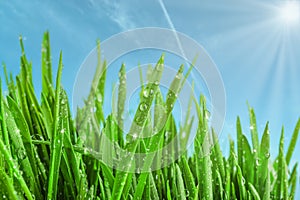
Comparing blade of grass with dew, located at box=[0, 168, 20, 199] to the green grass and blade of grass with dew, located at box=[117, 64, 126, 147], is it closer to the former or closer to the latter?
the green grass

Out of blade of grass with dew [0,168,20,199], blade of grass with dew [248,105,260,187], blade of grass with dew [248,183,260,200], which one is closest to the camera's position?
blade of grass with dew [0,168,20,199]

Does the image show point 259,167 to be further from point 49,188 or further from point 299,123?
point 49,188

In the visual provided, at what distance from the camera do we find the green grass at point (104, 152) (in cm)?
55

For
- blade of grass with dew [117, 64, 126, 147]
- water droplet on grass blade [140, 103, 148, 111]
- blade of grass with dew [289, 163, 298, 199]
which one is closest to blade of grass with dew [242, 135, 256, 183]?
blade of grass with dew [289, 163, 298, 199]

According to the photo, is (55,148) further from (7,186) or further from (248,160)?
(248,160)

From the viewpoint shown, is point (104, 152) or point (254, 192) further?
point (254, 192)

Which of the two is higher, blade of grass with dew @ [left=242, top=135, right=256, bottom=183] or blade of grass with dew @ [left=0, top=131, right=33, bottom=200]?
blade of grass with dew @ [left=242, top=135, right=256, bottom=183]

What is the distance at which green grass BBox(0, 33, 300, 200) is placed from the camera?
1.81 ft

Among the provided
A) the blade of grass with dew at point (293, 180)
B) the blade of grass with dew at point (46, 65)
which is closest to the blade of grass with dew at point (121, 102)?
the blade of grass with dew at point (46, 65)

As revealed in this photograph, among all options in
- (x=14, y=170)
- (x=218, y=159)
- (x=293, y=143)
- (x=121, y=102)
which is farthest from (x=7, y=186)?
(x=293, y=143)

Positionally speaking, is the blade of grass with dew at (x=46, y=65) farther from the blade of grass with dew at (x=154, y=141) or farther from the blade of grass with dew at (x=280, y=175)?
the blade of grass with dew at (x=280, y=175)

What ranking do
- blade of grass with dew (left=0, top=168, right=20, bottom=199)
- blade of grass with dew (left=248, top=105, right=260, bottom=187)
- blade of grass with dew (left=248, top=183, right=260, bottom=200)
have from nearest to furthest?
blade of grass with dew (left=0, top=168, right=20, bottom=199) < blade of grass with dew (left=248, top=183, right=260, bottom=200) < blade of grass with dew (left=248, top=105, right=260, bottom=187)

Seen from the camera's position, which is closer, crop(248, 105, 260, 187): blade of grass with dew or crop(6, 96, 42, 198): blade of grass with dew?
crop(6, 96, 42, 198): blade of grass with dew

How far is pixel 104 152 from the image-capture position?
62 centimetres
